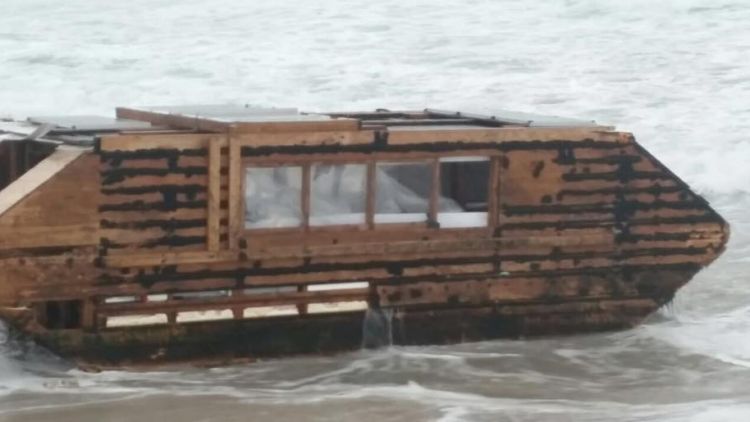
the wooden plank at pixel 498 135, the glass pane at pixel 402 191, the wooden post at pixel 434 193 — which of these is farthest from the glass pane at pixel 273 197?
the wooden post at pixel 434 193

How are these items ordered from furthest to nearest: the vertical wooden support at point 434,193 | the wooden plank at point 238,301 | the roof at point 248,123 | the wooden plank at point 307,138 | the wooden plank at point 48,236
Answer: the vertical wooden support at point 434,193
the roof at point 248,123
the wooden plank at point 307,138
the wooden plank at point 238,301
the wooden plank at point 48,236

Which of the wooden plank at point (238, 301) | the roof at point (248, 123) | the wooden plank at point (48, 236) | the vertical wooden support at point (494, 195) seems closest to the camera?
the wooden plank at point (48, 236)

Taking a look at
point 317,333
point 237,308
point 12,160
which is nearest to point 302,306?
point 317,333

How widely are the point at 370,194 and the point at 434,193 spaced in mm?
403

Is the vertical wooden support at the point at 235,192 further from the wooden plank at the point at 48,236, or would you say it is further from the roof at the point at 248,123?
the wooden plank at the point at 48,236

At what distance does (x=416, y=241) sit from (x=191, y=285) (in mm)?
1391

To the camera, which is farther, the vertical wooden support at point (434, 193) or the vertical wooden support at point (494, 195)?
the vertical wooden support at point (494, 195)

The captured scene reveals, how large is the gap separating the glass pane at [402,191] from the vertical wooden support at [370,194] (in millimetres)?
95

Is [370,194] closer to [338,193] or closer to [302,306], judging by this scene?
[338,193]

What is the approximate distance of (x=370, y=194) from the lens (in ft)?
35.0

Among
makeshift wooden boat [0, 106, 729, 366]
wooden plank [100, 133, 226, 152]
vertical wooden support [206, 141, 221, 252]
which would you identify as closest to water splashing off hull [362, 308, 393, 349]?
makeshift wooden boat [0, 106, 729, 366]

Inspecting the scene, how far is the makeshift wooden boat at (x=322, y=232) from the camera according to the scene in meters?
10.1

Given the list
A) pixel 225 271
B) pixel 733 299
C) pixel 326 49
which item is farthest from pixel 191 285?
pixel 326 49

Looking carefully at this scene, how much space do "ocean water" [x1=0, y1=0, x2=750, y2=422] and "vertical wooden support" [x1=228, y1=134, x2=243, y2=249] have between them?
796 millimetres
